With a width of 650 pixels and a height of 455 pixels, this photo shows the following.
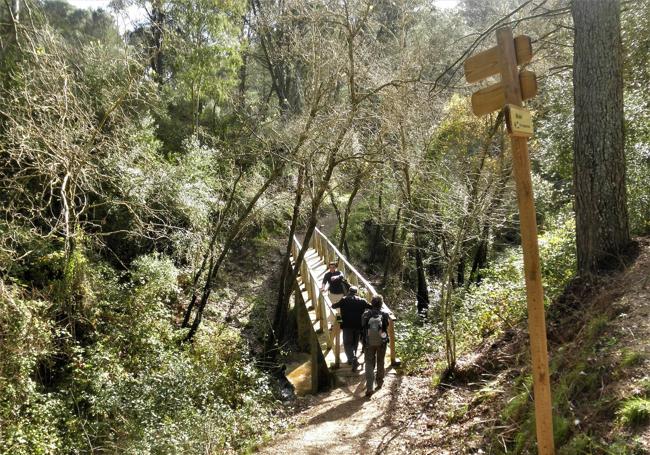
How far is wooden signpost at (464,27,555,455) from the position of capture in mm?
3018

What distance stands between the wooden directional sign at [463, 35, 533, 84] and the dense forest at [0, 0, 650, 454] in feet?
6.78

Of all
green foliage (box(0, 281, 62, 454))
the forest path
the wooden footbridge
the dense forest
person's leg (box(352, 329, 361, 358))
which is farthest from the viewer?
the wooden footbridge

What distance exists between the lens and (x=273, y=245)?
66.9 feet

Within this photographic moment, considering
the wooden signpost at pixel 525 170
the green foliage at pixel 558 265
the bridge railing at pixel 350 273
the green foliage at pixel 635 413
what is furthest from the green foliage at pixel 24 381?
the green foliage at pixel 558 265

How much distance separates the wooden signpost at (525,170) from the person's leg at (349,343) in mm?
5578

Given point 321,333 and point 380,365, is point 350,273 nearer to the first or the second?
point 321,333

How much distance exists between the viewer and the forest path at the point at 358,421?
5734 millimetres

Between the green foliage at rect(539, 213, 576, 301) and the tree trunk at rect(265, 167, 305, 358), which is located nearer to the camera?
the green foliage at rect(539, 213, 576, 301)

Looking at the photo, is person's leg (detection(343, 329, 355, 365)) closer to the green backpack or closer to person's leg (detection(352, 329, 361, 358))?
person's leg (detection(352, 329, 361, 358))

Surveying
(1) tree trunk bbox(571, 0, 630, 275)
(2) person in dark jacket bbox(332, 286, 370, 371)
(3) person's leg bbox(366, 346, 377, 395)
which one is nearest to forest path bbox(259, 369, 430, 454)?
(3) person's leg bbox(366, 346, 377, 395)

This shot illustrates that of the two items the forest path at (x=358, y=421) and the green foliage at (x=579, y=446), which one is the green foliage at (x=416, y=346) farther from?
the green foliage at (x=579, y=446)

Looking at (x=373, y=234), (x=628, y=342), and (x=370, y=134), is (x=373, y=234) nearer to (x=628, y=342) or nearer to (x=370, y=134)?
(x=370, y=134)

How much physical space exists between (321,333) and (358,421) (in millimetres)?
4035

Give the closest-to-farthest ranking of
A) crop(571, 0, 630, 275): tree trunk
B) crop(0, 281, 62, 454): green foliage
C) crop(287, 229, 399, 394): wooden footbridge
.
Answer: crop(571, 0, 630, 275): tree trunk
crop(0, 281, 62, 454): green foliage
crop(287, 229, 399, 394): wooden footbridge
